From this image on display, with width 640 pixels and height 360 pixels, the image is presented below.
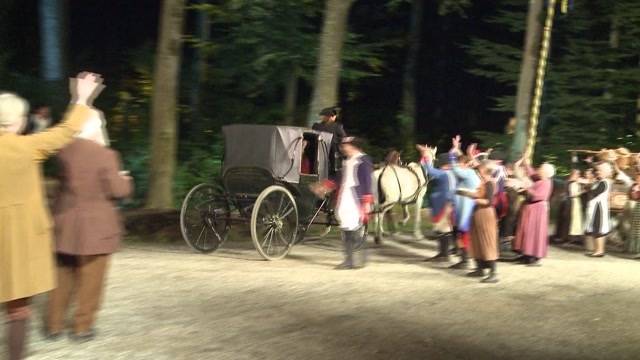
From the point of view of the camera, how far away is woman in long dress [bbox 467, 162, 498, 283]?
10156mm

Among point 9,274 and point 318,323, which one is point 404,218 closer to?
point 318,323

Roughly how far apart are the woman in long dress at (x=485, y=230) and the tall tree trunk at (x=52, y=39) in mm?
12752

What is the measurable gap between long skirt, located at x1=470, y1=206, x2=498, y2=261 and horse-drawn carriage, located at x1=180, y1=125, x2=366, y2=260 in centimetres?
182

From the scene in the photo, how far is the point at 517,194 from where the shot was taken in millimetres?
13555

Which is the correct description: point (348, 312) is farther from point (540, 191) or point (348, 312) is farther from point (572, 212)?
point (572, 212)

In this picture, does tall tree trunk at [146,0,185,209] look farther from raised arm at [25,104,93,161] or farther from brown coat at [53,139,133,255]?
raised arm at [25,104,93,161]

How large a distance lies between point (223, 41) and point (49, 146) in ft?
58.4

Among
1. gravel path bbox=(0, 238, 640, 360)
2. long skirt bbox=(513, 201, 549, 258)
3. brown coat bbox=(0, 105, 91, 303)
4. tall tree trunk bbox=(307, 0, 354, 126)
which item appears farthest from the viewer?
tall tree trunk bbox=(307, 0, 354, 126)

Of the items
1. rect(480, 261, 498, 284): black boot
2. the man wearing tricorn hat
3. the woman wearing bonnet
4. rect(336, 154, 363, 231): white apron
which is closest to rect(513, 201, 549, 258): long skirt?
rect(480, 261, 498, 284): black boot

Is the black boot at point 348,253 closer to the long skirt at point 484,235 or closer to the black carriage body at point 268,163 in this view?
the black carriage body at point 268,163

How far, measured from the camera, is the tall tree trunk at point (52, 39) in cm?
1919

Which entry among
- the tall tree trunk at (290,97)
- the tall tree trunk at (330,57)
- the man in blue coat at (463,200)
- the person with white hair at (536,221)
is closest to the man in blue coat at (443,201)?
the man in blue coat at (463,200)

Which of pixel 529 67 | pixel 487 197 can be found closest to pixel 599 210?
pixel 487 197

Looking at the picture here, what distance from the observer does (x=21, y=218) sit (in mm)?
5199
